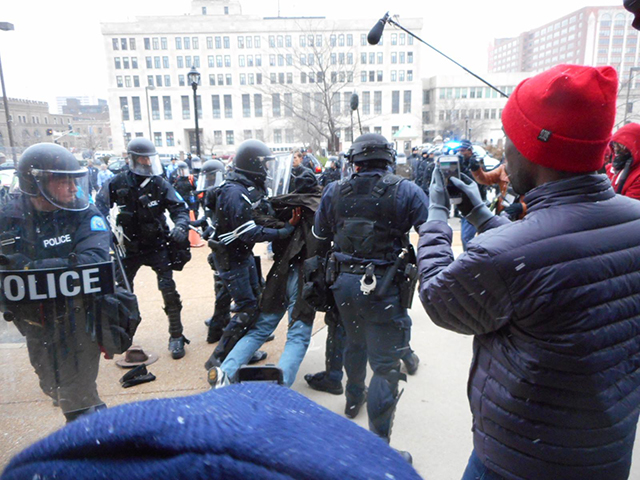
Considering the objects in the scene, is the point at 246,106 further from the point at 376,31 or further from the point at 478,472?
the point at 478,472

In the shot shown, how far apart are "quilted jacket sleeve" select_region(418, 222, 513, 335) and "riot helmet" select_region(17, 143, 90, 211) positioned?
2.06 metres

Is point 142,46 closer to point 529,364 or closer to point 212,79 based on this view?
point 212,79

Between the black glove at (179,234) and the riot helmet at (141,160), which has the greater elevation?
the riot helmet at (141,160)

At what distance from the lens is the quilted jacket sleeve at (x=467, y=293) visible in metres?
1.30

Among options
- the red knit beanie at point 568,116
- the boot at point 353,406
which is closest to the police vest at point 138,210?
the boot at point 353,406

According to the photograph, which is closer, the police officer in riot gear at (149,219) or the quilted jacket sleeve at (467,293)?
the quilted jacket sleeve at (467,293)

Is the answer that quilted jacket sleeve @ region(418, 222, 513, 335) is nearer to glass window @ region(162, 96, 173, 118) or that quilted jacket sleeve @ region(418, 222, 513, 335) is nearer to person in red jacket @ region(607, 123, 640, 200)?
person in red jacket @ region(607, 123, 640, 200)

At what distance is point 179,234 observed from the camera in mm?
4211

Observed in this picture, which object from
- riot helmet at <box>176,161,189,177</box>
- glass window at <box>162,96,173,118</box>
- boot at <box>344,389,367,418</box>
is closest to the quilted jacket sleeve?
boot at <box>344,389,367,418</box>

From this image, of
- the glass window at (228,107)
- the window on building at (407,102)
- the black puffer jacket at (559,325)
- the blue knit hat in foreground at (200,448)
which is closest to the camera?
the blue knit hat in foreground at (200,448)

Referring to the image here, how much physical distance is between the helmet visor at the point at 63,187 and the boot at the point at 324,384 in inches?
88.7

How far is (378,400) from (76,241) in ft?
A: 6.76

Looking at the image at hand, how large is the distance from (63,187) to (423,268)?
2082 mm

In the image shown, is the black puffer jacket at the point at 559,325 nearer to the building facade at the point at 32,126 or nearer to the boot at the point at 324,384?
the boot at the point at 324,384
